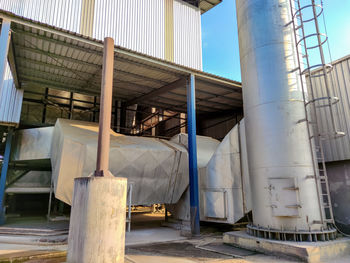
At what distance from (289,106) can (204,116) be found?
46.1ft

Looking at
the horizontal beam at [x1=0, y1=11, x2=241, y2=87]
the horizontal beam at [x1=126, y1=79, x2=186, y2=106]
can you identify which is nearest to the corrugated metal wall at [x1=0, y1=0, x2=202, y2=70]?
the horizontal beam at [x1=126, y1=79, x2=186, y2=106]

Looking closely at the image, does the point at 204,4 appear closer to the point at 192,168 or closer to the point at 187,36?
the point at 187,36

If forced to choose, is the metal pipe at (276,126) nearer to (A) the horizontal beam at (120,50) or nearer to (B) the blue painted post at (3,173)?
(A) the horizontal beam at (120,50)

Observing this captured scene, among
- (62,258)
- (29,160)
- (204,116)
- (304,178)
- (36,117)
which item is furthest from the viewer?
(204,116)

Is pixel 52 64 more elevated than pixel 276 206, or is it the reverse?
pixel 52 64

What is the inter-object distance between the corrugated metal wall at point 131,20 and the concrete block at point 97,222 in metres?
9.61

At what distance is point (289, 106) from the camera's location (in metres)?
8.45

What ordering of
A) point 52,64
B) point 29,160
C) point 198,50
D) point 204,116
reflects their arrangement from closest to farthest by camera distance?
point 52,64 < point 29,160 < point 198,50 < point 204,116

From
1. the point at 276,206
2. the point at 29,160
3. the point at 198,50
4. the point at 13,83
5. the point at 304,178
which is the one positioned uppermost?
the point at 198,50

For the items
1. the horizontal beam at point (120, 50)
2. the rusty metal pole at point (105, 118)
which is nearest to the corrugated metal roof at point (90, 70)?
the horizontal beam at point (120, 50)

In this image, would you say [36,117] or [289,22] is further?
[36,117]

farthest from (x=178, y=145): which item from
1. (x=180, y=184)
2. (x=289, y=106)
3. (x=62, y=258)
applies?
(x=62, y=258)

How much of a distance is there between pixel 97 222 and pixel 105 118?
2624 millimetres

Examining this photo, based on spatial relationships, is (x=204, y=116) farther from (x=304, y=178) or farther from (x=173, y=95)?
(x=304, y=178)
